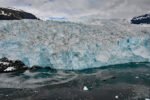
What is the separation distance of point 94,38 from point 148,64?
6.67 meters

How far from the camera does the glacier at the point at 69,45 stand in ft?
98.8

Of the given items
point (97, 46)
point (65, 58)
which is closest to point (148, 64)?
point (97, 46)

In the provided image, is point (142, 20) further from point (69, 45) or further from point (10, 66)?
point (10, 66)

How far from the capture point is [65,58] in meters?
30.2

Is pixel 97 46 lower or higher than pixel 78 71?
higher

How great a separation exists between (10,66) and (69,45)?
651 cm

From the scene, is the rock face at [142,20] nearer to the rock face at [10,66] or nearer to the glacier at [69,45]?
the glacier at [69,45]

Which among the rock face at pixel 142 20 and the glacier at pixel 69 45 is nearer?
the glacier at pixel 69 45

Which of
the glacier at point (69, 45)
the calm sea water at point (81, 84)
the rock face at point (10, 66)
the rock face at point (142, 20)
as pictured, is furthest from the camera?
the rock face at point (142, 20)

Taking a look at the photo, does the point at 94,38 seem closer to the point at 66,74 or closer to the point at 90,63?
the point at 90,63

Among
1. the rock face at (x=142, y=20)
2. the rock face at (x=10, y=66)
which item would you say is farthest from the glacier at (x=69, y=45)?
the rock face at (x=142, y=20)

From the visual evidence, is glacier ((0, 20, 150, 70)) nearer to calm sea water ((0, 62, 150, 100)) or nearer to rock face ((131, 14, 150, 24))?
calm sea water ((0, 62, 150, 100))

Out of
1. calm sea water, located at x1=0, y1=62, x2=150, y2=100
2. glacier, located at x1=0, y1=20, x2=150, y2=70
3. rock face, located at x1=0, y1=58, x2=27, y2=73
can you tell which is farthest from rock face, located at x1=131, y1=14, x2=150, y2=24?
rock face, located at x1=0, y1=58, x2=27, y2=73

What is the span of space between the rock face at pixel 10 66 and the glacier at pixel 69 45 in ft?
3.45
